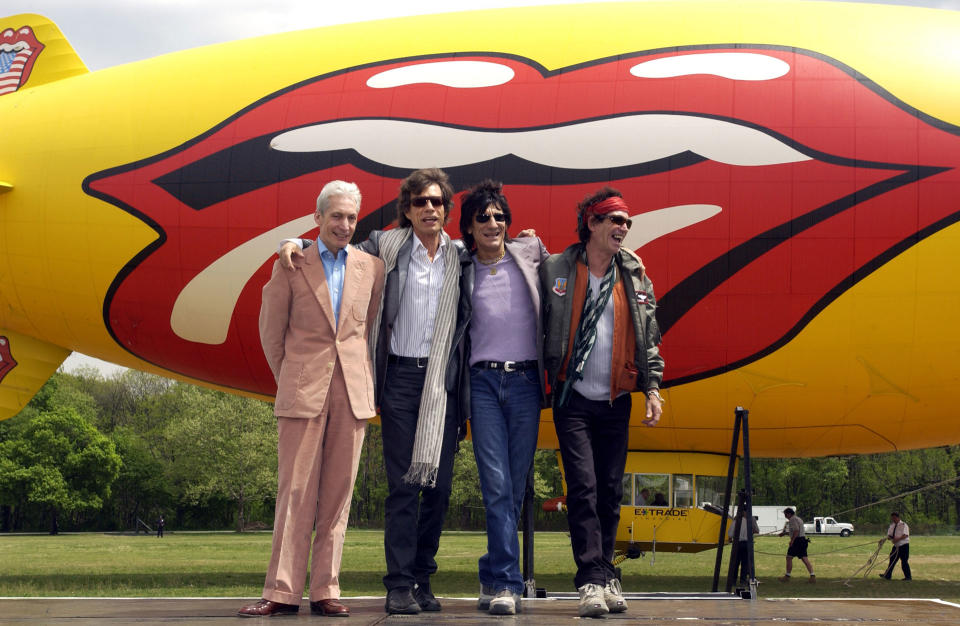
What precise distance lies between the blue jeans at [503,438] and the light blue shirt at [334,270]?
91cm

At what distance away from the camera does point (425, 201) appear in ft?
19.8

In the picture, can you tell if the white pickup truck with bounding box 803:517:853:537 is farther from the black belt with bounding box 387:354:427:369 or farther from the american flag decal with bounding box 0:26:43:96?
the black belt with bounding box 387:354:427:369

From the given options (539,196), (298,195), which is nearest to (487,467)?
(539,196)

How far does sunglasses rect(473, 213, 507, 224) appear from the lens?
233 inches

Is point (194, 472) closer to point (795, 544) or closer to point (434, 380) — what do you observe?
point (795, 544)

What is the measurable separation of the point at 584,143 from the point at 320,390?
6888mm

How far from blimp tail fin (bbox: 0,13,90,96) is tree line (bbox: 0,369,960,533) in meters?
56.5

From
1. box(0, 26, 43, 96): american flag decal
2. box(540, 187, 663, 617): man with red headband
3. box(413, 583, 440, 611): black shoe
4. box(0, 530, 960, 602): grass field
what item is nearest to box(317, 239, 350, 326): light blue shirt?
box(540, 187, 663, 617): man with red headband

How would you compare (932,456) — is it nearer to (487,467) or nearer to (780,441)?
(780,441)

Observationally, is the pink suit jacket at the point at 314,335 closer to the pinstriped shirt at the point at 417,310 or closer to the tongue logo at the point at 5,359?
the pinstriped shirt at the point at 417,310

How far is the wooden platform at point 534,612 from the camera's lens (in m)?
4.95

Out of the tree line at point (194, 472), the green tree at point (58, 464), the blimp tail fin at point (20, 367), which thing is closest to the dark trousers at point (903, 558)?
the blimp tail fin at point (20, 367)

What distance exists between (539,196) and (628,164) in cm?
109

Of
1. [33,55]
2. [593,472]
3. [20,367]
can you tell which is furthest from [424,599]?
[33,55]
